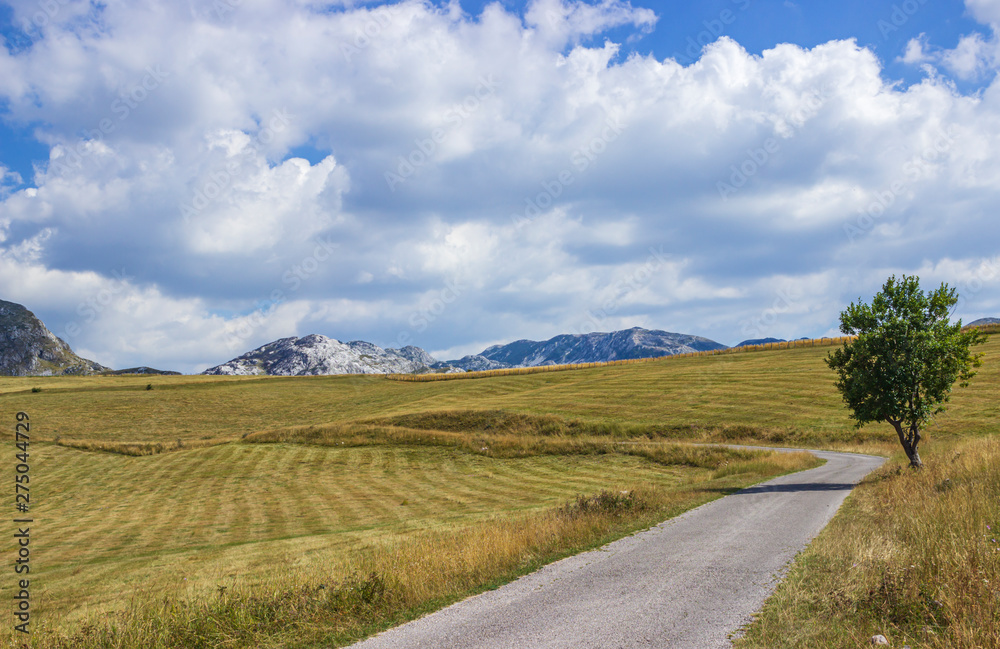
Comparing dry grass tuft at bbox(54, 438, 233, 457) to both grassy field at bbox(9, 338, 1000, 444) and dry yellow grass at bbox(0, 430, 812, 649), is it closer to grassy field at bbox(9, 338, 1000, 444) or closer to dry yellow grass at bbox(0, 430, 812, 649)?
dry yellow grass at bbox(0, 430, 812, 649)

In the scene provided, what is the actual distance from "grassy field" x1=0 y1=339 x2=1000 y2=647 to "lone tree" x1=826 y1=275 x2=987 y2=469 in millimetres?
6469

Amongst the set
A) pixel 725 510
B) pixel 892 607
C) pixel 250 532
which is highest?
pixel 892 607

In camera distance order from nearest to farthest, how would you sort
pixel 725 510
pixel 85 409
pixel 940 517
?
pixel 940 517, pixel 725 510, pixel 85 409

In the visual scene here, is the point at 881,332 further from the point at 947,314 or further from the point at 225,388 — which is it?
the point at 225,388

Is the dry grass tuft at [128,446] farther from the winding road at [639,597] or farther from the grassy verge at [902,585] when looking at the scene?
the grassy verge at [902,585]

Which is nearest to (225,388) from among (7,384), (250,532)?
(7,384)

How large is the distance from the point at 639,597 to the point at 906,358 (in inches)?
937

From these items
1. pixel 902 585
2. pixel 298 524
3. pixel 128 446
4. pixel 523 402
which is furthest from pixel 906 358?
pixel 128 446

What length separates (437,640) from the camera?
26.3 ft

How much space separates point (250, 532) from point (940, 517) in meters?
→ 25.6

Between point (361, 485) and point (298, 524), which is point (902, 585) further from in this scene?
point (361, 485)

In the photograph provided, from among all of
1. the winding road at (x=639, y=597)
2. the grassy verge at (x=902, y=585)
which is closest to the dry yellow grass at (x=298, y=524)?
the winding road at (x=639, y=597)

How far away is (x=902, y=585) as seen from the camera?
8328mm

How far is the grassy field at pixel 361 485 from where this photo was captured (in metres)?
10.4
